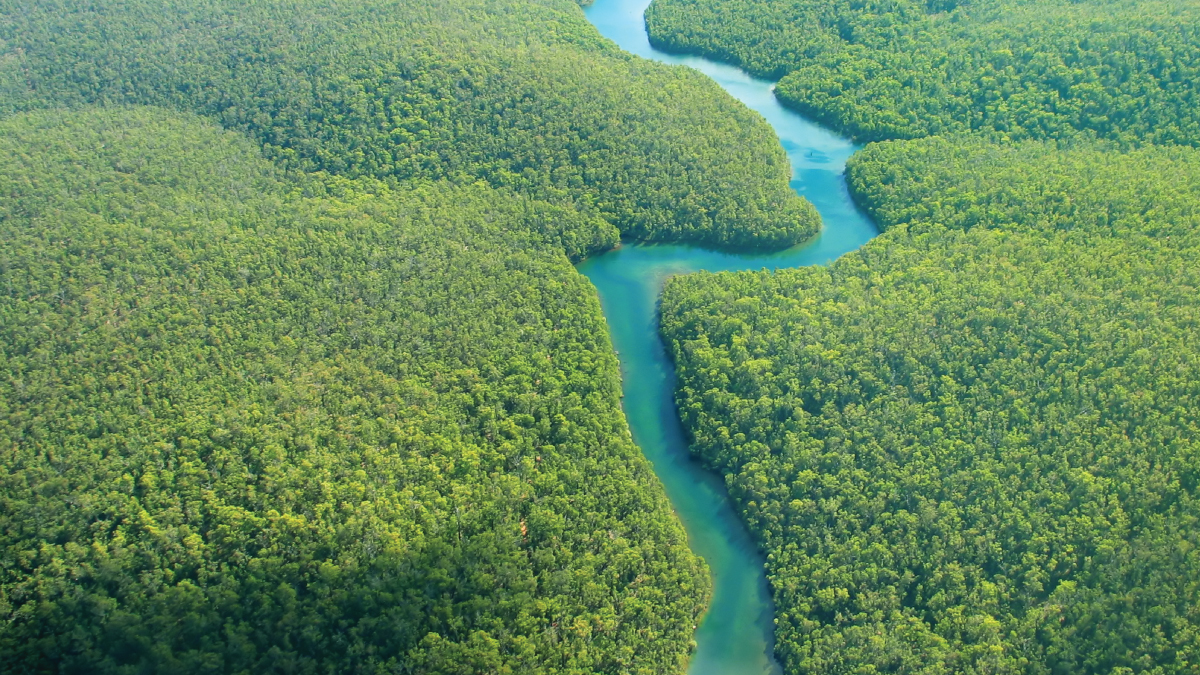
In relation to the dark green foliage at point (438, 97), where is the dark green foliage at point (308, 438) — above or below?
below

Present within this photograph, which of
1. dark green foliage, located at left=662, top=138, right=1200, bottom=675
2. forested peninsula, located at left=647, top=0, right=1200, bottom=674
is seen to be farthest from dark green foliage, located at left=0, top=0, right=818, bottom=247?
dark green foliage, located at left=662, top=138, right=1200, bottom=675

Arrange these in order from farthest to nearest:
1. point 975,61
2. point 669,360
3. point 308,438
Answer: point 975,61 → point 669,360 → point 308,438

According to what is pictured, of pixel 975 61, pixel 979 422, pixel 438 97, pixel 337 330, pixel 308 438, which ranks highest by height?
pixel 975 61

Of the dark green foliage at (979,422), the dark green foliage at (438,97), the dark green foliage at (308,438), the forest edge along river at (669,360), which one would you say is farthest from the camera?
the dark green foliage at (438,97)

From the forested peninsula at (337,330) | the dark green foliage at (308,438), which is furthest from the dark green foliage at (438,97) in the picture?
the dark green foliage at (308,438)

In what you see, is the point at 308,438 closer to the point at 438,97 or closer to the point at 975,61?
the point at 438,97

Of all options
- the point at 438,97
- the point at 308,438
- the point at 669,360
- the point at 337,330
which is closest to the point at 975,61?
the point at 669,360

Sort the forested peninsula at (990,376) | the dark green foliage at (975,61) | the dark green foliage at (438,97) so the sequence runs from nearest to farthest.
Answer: the forested peninsula at (990,376)
the dark green foliage at (438,97)
the dark green foliage at (975,61)

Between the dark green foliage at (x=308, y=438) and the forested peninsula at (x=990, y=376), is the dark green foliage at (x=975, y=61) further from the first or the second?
the dark green foliage at (x=308, y=438)
